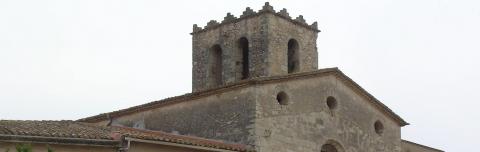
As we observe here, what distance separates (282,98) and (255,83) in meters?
1.08

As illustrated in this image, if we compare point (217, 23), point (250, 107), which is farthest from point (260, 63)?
point (250, 107)

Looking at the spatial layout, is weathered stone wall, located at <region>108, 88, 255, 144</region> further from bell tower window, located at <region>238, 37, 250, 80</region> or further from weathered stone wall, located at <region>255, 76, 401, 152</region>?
bell tower window, located at <region>238, 37, 250, 80</region>

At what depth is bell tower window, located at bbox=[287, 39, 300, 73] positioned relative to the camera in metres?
25.5

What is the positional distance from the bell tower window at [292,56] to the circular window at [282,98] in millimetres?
4288

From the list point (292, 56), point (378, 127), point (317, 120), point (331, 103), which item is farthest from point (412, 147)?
point (317, 120)

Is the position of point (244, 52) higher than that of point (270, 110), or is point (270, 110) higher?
point (244, 52)

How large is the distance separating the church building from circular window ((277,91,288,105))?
0.09 ft

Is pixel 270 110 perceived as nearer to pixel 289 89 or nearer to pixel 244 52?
pixel 289 89

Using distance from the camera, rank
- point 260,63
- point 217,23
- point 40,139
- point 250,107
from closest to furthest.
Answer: point 40,139, point 250,107, point 260,63, point 217,23

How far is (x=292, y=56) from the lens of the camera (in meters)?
25.8

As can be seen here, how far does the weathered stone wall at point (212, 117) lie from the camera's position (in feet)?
67.3

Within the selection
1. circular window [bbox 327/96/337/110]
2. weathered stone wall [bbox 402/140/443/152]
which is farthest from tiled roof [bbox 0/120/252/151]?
weathered stone wall [bbox 402/140/443/152]

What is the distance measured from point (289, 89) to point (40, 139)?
755cm

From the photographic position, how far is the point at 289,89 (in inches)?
834
